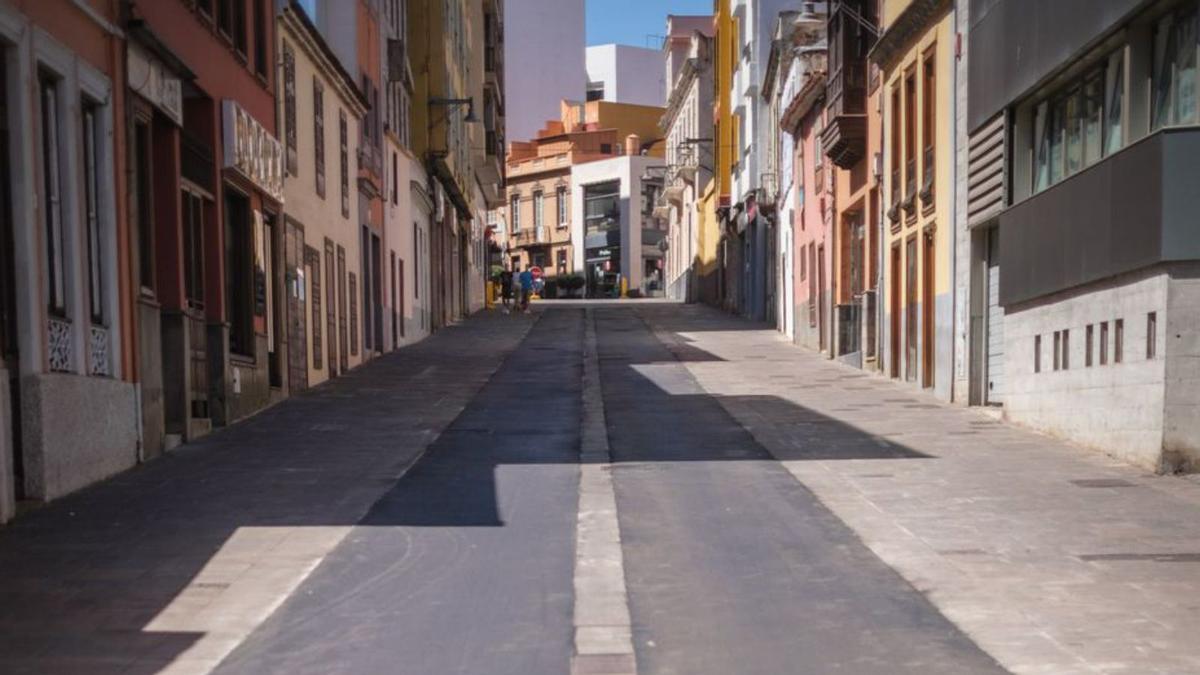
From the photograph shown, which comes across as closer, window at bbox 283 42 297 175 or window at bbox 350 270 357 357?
window at bbox 283 42 297 175

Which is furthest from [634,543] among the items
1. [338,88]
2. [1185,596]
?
[338,88]

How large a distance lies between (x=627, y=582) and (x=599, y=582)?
0.51 feet

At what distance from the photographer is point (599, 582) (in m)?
7.33

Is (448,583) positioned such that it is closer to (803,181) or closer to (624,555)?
(624,555)

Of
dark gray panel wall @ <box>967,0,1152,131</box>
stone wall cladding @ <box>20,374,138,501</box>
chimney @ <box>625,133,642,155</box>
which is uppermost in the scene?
chimney @ <box>625,133,642,155</box>

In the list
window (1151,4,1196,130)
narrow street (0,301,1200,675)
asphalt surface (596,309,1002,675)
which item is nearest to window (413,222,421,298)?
narrow street (0,301,1200,675)

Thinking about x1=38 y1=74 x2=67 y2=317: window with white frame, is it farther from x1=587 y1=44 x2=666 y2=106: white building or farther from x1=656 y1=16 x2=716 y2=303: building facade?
x1=587 y1=44 x2=666 y2=106: white building

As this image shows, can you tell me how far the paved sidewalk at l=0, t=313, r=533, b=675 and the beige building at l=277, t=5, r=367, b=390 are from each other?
15.9 ft

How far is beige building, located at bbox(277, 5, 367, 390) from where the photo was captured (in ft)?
66.2

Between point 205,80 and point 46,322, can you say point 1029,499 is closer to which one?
point 46,322

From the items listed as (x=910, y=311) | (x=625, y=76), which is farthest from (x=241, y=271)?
(x=625, y=76)

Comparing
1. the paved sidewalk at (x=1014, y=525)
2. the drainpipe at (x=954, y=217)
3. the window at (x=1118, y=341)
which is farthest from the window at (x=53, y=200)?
the drainpipe at (x=954, y=217)

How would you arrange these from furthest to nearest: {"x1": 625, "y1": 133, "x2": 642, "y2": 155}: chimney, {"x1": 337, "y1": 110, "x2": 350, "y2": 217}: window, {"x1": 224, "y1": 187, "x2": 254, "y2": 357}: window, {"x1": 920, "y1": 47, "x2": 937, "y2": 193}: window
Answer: {"x1": 625, "y1": 133, "x2": 642, "y2": 155}: chimney, {"x1": 337, "y1": 110, "x2": 350, "y2": 217}: window, {"x1": 920, "y1": 47, "x2": 937, "y2": 193}: window, {"x1": 224, "y1": 187, "x2": 254, "y2": 357}: window

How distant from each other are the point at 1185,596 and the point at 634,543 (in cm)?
318
